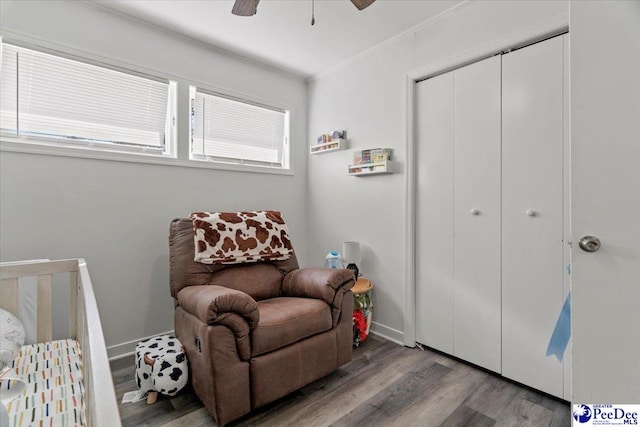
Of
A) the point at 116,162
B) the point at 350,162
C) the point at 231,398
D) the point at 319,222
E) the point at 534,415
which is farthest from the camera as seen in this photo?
the point at 319,222

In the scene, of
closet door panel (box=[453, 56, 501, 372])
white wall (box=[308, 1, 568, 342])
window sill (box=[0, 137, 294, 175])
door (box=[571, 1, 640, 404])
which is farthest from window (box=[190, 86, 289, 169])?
door (box=[571, 1, 640, 404])

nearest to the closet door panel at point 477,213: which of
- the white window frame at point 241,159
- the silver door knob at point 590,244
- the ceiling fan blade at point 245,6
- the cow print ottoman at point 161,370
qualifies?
the silver door knob at point 590,244

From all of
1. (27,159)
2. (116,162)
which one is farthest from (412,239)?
(27,159)

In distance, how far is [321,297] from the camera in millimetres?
1962

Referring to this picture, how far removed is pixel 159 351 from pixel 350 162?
6.83 ft

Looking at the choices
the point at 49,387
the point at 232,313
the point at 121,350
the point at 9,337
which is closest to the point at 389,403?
the point at 232,313

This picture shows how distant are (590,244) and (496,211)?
37.7 inches

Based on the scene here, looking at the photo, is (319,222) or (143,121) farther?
(319,222)

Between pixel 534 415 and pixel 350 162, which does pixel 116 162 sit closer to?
pixel 350 162

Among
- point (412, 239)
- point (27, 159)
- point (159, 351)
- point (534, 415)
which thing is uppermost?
point (27, 159)

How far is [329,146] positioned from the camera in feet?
9.77

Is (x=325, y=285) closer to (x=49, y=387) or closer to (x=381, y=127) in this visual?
(x=49, y=387)

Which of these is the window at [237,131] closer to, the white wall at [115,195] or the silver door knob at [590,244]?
the white wall at [115,195]

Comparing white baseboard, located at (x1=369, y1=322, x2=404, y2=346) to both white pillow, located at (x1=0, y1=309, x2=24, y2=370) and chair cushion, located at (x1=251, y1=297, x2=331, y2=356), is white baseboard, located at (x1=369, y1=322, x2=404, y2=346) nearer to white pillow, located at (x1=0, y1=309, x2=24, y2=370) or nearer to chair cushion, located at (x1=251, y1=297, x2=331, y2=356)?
chair cushion, located at (x1=251, y1=297, x2=331, y2=356)
